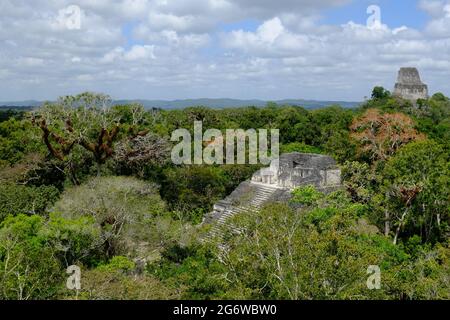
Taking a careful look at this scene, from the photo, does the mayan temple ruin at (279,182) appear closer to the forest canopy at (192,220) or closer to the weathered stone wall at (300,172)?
the weathered stone wall at (300,172)

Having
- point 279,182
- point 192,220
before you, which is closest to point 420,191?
point 279,182

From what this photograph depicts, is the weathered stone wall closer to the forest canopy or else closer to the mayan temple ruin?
the mayan temple ruin

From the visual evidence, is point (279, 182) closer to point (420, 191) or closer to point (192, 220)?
point (192, 220)

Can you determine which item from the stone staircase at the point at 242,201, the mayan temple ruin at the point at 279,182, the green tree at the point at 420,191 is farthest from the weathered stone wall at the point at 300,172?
the green tree at the point at 420,191

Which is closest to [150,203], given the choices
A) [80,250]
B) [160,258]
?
[160,258]

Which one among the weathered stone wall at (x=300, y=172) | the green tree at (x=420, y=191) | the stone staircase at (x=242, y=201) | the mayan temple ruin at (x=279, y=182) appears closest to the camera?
the green tree at (x=420, y=191)
